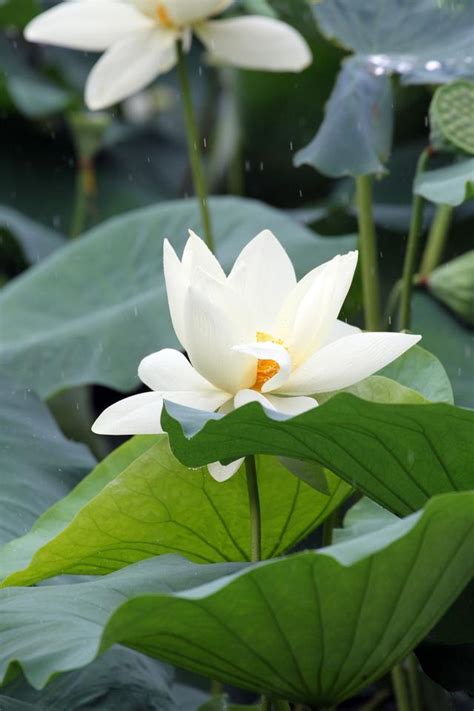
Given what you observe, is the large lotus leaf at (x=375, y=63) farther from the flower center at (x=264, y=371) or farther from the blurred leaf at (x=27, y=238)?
the blurred leaf at (x=27, y=238)

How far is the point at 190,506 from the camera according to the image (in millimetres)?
822

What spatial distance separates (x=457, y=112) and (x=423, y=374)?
0.33 meters

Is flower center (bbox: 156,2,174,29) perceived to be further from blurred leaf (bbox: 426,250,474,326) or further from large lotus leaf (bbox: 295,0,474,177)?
blurred leaf (bbox: 426,250,474,326)

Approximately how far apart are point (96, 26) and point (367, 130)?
1.08 ft

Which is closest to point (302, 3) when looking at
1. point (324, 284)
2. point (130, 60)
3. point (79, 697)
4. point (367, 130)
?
point (130, 60)

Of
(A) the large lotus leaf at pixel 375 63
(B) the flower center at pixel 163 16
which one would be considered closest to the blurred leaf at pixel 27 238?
(B) the flower center at pixel 163 16

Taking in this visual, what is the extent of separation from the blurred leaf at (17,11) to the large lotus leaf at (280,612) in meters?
1.71

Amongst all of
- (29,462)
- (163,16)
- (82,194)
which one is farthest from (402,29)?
(82,194)

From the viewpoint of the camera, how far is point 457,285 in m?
1.35

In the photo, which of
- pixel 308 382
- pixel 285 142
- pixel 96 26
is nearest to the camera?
Result: pixel 308 382

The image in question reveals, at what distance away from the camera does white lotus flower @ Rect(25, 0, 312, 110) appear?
1.31 m

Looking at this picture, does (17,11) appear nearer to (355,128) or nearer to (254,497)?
(355,128)

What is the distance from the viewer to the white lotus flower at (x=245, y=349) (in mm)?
744

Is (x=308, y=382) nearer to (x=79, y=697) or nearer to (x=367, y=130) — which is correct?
(x=79, y=697)
